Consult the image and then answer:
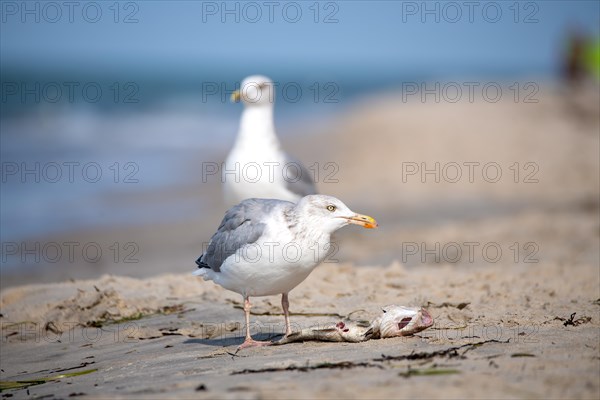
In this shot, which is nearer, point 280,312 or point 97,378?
point 97,378

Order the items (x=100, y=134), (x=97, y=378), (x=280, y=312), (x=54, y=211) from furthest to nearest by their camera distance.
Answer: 1. (x=100, y=134)
2. (x=54, y=211)
3. (x=280, y=312)
4. (x=97, y=378)

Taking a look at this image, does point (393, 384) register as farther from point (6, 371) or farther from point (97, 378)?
point (6, 371)

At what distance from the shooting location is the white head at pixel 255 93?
795 centimetres

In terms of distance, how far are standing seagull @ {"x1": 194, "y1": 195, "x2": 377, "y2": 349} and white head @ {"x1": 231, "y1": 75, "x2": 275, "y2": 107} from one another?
281cm

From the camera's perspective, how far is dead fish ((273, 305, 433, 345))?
4.89m

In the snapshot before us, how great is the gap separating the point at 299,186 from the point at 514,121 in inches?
573

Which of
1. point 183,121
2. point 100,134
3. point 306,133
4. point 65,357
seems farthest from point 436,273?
point 183,121

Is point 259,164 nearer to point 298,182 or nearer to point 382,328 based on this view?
point 298,182

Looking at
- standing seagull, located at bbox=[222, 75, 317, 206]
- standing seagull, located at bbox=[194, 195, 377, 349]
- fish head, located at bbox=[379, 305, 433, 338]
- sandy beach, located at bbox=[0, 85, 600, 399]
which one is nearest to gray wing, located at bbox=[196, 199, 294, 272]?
standing seagull, located at bbox=[194, 195, 377, 349]

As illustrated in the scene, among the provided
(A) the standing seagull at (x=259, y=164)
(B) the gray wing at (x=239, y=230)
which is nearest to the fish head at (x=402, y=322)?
(B) the gray wing at (x=239, y=230)

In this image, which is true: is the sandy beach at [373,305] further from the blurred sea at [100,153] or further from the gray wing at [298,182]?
the blurred sea at [100,153]

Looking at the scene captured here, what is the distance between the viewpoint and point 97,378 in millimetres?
4836

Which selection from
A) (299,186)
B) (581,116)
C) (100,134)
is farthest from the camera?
(100,134)

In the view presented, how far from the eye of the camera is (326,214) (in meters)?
4.98
